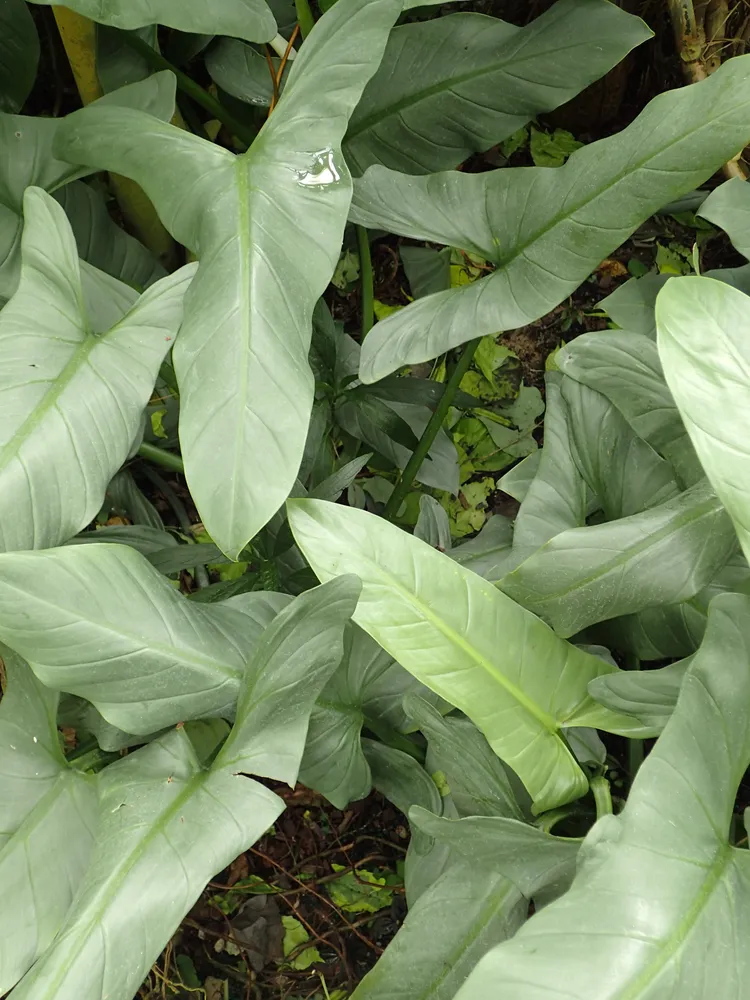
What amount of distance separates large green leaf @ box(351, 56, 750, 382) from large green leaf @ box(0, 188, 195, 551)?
0.68 ft

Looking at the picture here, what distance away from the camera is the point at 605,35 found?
2.61 ft

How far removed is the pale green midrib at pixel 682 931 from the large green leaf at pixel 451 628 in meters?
0.17

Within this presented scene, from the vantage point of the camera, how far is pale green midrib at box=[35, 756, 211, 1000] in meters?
0.50

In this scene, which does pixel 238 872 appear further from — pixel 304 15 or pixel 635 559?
pixel 304 15

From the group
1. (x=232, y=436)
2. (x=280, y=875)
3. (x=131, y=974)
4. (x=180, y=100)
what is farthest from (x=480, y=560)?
(x=180, y=100)

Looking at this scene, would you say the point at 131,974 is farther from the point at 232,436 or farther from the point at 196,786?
the point at 232,436

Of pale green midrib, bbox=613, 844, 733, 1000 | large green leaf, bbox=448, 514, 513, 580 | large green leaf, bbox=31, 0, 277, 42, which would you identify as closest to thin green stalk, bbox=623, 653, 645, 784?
large green leaf, bbox=448, 514, 513, 580

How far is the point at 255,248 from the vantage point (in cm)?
63

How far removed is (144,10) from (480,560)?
2.03 feet

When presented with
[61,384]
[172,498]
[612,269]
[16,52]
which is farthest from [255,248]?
[612,269]

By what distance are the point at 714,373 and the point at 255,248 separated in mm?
360

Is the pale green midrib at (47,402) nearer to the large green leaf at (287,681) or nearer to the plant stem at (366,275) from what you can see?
the large green leaf at (287,681)

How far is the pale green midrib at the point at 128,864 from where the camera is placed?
0.50 meters

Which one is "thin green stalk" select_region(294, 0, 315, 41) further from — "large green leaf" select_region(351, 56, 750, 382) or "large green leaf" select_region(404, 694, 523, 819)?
"large green leaf" select_region(404, 694, 523, 819)
